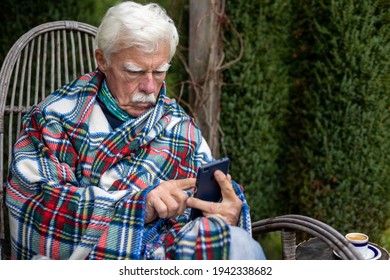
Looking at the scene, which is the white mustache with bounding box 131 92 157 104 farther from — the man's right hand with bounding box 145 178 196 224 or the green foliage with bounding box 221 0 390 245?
the green foliage with bounding box 221 0 390 245

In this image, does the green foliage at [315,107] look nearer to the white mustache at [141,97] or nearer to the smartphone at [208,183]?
the white mustache at [141,97]

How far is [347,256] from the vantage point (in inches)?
62.1

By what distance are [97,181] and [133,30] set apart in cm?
53

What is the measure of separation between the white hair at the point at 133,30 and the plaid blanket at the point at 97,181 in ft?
0.67

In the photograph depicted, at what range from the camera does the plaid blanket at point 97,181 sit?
1.60 metres

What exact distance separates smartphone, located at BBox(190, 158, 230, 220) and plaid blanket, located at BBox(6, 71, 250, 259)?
9 cm

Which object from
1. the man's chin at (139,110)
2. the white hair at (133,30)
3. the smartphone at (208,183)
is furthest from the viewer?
the man's chin at (139,110)

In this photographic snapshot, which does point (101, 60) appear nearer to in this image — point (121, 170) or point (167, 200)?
point (121, 170)

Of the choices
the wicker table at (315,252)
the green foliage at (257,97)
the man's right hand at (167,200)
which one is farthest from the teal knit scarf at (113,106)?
the green foliage at (257,97)

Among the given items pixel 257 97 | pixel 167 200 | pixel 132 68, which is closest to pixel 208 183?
pixel 167 200

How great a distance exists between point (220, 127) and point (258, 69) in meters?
0.39

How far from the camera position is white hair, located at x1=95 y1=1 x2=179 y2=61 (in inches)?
68.9

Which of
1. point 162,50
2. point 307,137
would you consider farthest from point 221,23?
point 162,50
